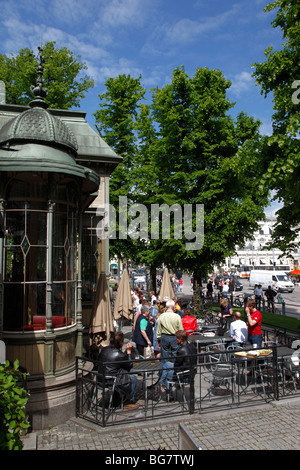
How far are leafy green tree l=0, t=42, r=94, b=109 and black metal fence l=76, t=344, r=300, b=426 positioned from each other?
19.2 meters

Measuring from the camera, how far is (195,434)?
5.78m

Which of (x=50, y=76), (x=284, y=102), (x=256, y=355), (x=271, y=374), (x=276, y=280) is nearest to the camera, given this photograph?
(x=256, y=355)

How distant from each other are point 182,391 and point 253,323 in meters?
2.75

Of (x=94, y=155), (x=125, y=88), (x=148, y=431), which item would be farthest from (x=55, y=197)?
(x=125, y=88)

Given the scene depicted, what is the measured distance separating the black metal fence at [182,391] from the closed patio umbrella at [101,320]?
1.15 m

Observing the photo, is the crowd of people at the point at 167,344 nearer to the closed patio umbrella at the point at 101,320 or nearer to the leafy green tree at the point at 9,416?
the closed patio umbrella at the point at 101,320

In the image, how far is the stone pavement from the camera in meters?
5.37

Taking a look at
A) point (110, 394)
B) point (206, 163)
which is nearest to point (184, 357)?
point (110, 394)

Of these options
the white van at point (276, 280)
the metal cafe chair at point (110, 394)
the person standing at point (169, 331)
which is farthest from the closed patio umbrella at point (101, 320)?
the white van at point (276, 280)

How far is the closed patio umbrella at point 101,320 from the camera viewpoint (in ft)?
27.6

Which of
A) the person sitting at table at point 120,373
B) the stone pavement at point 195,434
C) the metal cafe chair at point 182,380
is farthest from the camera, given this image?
the metal cafe chair at point 182,380

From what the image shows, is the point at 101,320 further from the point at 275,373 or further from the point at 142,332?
the point at 275,373

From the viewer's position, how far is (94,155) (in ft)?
43.3

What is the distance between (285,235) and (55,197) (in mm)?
10705
